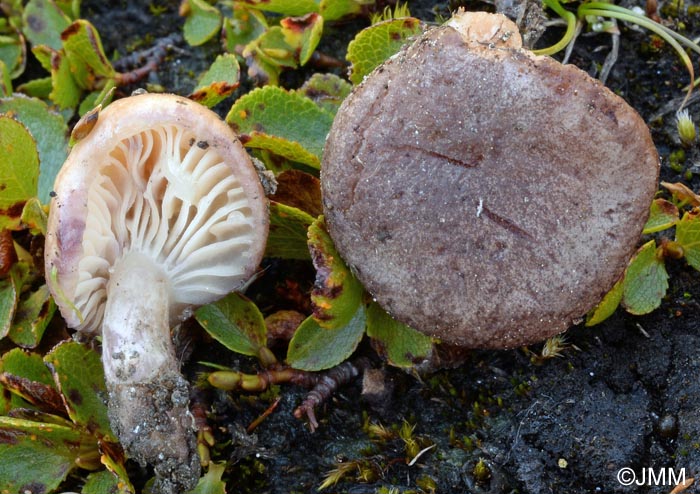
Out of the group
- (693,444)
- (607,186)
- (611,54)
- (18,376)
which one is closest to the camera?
(607,186)

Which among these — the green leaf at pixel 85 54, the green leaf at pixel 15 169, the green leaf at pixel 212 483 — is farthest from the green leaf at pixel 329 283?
the green leaf at pixel 85 54

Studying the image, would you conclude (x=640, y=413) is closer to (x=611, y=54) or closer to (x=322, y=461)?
(x=322, y=461)

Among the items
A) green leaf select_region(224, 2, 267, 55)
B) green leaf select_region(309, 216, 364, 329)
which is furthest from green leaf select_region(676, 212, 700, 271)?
green leaf select_region(224, 2, 267, 55)

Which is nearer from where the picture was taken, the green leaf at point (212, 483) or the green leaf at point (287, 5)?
the green leaf at point (212, 483)

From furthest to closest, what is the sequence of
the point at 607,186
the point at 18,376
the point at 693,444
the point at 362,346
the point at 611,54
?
the point at 611,54 → the point at 362,346 → the point at 18,376 → the point at 693,444 → the point at 607,186

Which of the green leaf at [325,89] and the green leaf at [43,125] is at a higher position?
the green leaf at [325,89]

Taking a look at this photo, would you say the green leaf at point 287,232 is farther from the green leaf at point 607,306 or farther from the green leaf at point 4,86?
the green leaf at point 4,86

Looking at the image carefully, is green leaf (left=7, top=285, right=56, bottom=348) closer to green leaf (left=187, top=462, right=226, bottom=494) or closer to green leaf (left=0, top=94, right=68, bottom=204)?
green leaf (left=0, top=94, right=68, bottom=204)

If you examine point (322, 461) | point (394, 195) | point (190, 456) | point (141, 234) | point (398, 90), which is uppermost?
point (398, 90)

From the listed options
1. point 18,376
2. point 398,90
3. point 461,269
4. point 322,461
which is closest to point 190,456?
point 322,461
